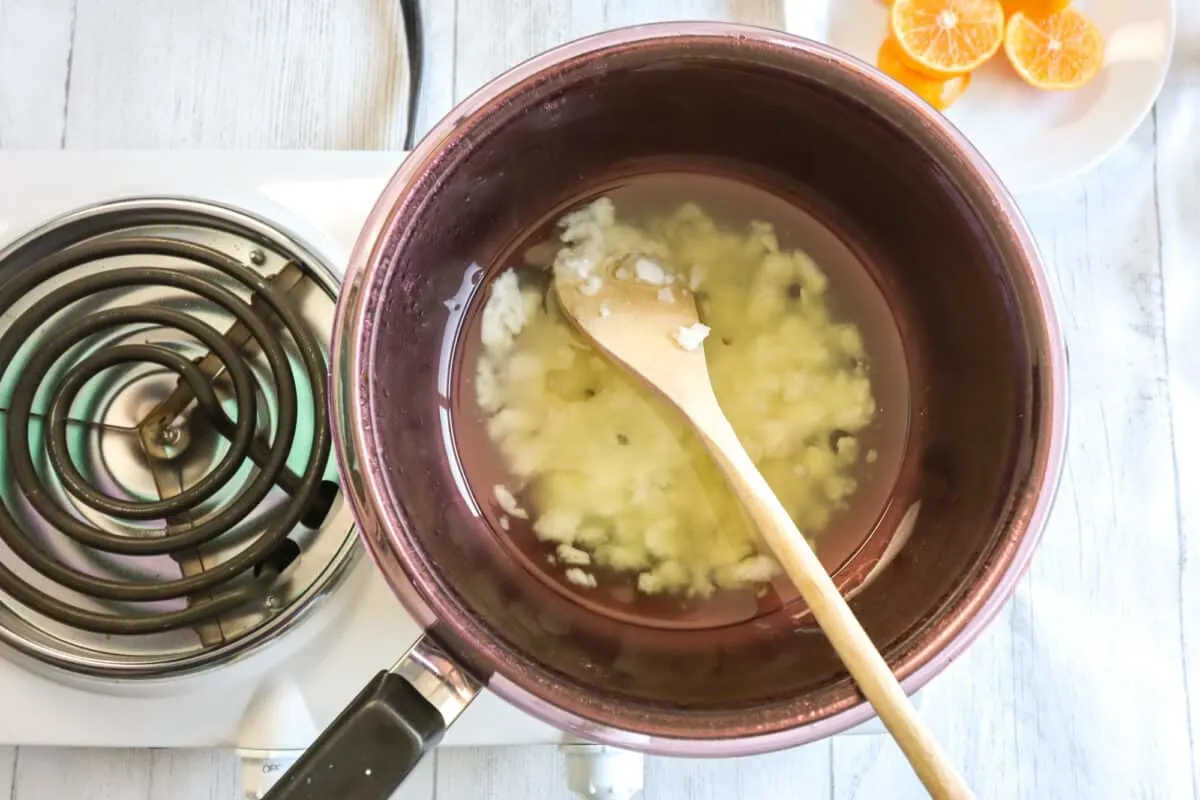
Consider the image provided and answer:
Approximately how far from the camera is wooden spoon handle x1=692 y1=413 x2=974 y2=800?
0.42 meters

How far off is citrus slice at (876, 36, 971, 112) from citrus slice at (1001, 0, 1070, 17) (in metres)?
0.07

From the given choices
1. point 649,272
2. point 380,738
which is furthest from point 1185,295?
point 380,738

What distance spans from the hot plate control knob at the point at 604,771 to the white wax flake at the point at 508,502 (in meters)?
0.15

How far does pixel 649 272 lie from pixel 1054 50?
478 mm

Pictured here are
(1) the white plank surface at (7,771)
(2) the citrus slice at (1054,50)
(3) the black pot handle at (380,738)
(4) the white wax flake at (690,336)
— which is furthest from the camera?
(2) the citrus slice at (1054,50)

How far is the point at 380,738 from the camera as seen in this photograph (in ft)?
1.34

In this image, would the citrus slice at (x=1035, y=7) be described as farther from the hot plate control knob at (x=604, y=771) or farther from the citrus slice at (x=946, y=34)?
the hot plate control knob at (x=604, y=771)

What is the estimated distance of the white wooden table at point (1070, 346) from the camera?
0.78 meters

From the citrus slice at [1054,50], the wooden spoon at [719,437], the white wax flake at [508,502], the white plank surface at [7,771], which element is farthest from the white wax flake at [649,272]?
the white plank surface at [7,771]

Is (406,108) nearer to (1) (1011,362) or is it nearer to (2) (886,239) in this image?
(2) (886,239)

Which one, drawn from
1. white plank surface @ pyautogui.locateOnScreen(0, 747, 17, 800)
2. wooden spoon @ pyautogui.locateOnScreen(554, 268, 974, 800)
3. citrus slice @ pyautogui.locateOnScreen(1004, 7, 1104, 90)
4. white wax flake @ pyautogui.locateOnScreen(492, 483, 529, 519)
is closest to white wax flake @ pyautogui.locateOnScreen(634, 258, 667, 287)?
wooden spoon @ pyautogui.locateOnScreen(554, 268, 974, 800)

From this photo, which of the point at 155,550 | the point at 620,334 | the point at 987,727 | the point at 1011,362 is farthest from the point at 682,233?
the point at 987,727

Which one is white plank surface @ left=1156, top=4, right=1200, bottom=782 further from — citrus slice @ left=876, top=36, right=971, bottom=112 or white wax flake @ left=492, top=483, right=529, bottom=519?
white wax flake @ left=492, top=483, right=529, bottom=519

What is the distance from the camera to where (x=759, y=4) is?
0.83 m
